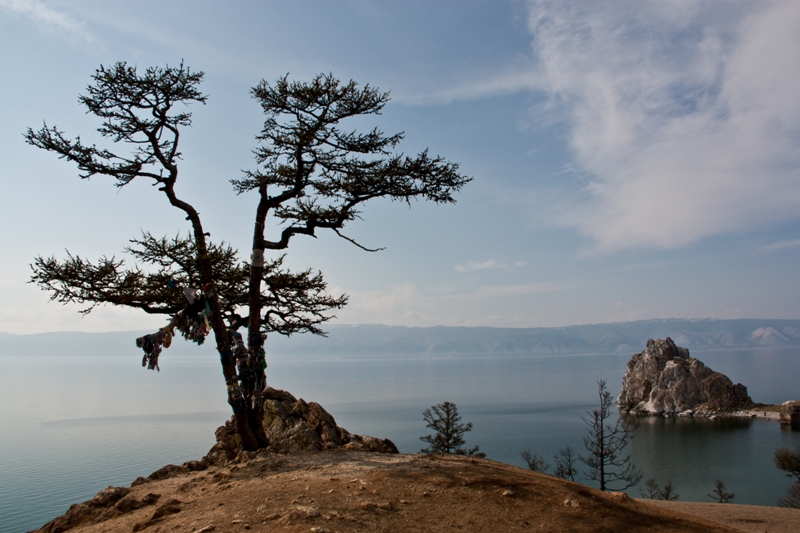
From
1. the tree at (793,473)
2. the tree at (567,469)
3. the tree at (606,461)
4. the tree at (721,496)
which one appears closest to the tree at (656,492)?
the tree at (606,461)

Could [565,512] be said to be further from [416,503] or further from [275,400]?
[275,400]

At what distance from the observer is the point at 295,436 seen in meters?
11.5

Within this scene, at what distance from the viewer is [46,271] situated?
10297 mm

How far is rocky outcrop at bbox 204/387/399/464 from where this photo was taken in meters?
11.1

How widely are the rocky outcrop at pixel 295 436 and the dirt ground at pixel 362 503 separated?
5.24 ft

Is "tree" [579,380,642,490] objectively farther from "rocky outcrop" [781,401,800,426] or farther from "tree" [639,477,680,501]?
"rocky outcrop" [781,401,800,426]

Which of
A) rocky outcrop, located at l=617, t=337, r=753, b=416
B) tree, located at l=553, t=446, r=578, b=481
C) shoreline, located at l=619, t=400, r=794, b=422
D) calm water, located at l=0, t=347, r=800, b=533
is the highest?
rocky outcrop, located at l=617, t=337, r=753, b=416

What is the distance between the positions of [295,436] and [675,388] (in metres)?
101

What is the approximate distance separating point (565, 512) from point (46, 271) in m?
10.4

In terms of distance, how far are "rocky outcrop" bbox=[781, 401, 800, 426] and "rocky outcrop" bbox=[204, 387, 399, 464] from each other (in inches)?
3544

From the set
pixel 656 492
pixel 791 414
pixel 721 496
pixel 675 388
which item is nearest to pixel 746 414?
pixel 791 414

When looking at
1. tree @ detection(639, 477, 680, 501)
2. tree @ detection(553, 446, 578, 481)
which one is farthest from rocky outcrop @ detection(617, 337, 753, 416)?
tree @ detection(639, 477, 680, 501)

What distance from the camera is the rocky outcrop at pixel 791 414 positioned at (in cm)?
7694

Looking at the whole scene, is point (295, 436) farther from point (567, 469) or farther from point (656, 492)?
point (656, 492)
